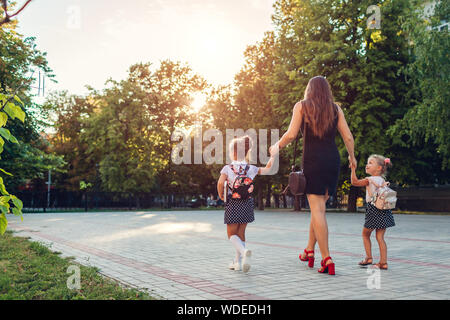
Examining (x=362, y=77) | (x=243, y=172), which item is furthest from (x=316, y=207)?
(x=362, y=77)

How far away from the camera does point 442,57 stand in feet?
68.6

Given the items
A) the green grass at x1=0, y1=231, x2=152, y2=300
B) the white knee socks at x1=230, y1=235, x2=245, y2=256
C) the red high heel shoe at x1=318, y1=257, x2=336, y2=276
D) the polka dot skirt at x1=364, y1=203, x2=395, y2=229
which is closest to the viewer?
the green grass at x1=0, y1=231, x2=152, y2=300

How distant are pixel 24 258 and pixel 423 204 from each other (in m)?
30.0

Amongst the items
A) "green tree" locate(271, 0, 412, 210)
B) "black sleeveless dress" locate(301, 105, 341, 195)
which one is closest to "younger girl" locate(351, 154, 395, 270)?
"black sleeveless dress" locate(301, 105, 341, 195)

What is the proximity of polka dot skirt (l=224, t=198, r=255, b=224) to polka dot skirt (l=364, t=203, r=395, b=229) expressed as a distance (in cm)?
166

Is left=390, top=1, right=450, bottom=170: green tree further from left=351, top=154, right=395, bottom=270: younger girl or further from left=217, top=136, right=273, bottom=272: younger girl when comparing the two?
left=217, top=136, right=273, bottom=272: younger girl

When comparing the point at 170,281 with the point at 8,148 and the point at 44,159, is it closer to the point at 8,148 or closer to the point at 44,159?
the point at 8,148

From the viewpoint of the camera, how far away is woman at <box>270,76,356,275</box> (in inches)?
226

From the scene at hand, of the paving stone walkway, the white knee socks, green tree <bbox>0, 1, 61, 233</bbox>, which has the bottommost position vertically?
the paving stone walkway

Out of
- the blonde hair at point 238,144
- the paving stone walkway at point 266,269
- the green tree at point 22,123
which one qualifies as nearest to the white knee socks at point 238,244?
the paving stone walkway at point 266,269

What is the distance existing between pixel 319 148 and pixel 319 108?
51cm

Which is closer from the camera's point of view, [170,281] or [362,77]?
[170,281]

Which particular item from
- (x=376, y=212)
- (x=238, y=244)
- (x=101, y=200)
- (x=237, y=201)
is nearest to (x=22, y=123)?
(x=237, y=201)

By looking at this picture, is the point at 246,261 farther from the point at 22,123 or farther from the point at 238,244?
the point at 22,123
